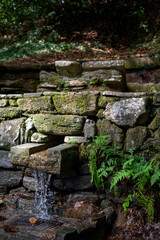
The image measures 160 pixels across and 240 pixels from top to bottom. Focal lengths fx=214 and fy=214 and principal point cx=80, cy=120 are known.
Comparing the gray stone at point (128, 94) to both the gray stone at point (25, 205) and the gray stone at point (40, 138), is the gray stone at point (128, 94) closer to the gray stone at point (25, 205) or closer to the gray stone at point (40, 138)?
the gray stone at point (40, 138)

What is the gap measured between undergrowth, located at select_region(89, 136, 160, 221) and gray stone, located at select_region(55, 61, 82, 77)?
150cm

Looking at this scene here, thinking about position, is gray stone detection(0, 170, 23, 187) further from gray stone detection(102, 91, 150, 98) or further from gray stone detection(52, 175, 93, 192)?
gray stone detection(102, 91, 150, 98)

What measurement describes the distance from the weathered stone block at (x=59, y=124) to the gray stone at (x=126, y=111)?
0.51 metres

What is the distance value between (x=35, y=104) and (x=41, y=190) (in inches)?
57.9

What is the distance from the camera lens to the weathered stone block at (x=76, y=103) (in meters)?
3.44

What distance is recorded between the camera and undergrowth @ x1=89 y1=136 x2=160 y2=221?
2.71 m

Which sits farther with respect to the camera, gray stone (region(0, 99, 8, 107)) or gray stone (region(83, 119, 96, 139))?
gray stone (region(0, 99, 8, 107))

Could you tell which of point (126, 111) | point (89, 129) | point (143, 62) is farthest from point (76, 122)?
point (143, 62)

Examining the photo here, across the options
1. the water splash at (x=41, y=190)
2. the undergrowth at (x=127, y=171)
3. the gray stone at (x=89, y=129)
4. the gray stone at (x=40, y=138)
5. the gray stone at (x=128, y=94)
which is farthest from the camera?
the gray stone at (x=40, y=138)

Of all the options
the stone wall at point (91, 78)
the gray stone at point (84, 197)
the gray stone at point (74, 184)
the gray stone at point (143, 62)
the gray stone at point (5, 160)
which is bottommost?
the gray stone at point (84, 197)

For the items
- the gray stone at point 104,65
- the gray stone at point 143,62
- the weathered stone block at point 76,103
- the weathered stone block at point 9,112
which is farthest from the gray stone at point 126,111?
the gray stone at point 143,62

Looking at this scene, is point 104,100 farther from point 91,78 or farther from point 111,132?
point 91,78

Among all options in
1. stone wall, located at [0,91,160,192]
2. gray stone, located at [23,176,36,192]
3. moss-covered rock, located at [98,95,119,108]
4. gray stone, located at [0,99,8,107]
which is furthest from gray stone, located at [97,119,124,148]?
gray stone, located at [0,99,8,107]

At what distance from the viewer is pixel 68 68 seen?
405 cm
